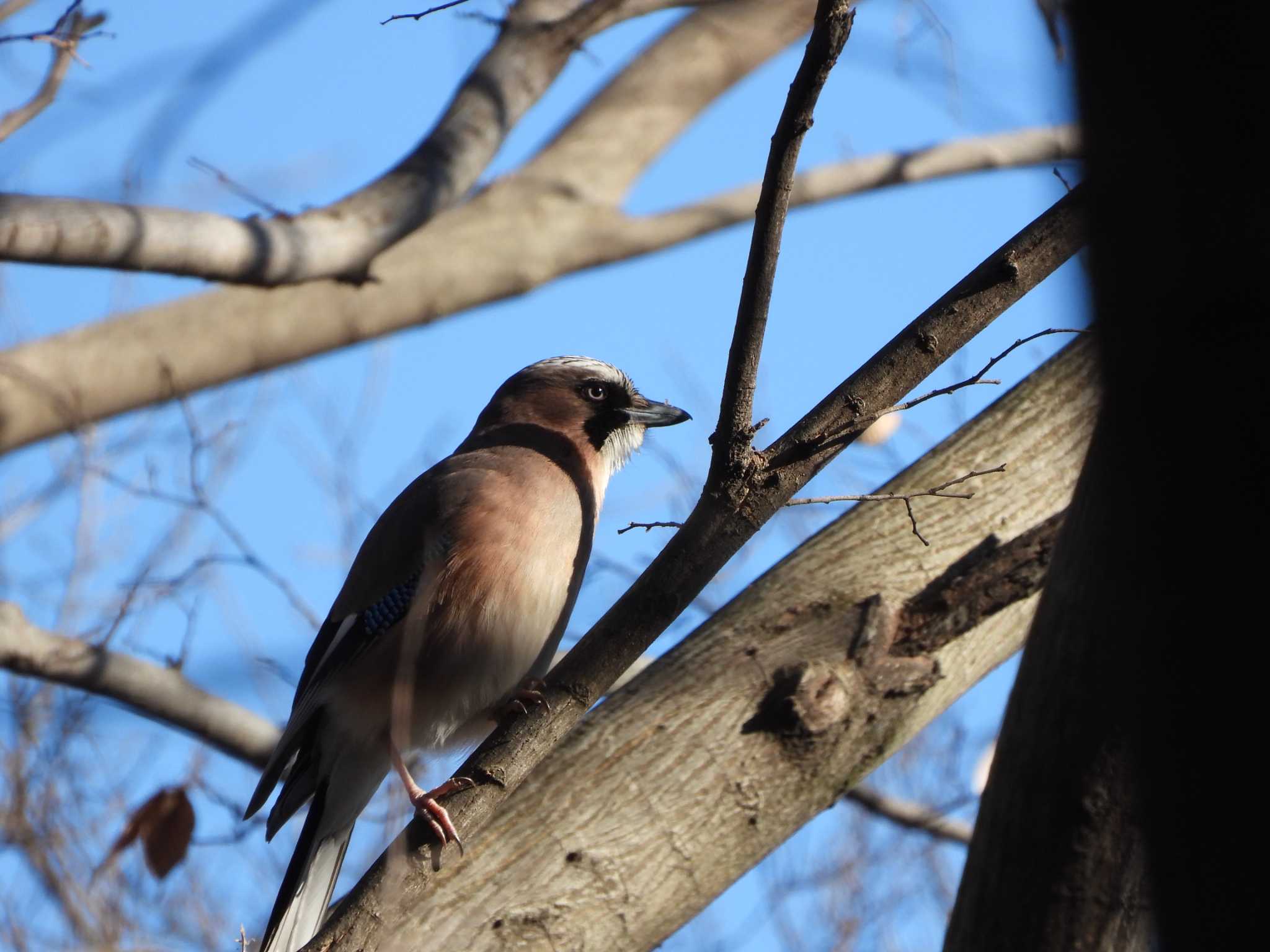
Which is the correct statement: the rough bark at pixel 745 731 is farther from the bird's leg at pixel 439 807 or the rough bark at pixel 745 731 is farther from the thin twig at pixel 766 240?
the thin twig at pixel 766 240

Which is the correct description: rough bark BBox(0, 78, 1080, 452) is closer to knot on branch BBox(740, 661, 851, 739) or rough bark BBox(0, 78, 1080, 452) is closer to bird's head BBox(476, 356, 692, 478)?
bird's head BBox(476, 356, 692, 478)

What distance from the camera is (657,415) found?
18.6 feet

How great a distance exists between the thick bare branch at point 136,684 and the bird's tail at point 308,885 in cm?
86

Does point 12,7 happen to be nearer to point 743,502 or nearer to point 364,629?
point 364,629

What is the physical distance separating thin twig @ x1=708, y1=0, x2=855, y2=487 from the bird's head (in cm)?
250

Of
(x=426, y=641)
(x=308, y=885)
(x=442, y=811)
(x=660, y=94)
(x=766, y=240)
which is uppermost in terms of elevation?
(x=660, y=94)

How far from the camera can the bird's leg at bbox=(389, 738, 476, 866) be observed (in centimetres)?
340

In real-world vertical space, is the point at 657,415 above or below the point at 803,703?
above

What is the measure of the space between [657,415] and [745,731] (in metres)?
1.70

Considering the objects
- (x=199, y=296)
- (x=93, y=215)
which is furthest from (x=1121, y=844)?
(x=199, y=296)

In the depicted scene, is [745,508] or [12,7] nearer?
[745,508]

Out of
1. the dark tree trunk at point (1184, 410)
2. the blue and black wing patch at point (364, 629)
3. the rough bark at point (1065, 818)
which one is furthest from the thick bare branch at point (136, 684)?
the dark tree trunk at point (1184, 410)

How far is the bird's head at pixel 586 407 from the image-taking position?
567 centimetres

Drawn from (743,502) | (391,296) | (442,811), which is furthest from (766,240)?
(391,296)
